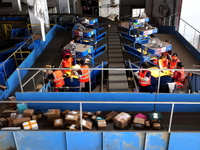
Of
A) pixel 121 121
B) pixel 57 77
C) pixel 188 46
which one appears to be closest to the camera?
pixel 121 121

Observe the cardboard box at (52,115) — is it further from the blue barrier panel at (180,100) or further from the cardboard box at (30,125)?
the blue barrier panel at (180,100)

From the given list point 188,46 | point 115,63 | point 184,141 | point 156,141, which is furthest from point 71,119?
point 188,46

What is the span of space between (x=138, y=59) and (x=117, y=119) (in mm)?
6629

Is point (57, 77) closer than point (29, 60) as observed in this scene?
Yes

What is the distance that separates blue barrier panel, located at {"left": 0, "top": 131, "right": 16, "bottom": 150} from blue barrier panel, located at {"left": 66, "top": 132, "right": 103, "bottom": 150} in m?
1.47

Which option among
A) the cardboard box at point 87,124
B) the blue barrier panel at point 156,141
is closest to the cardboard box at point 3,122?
the cardboard box at point 87,124

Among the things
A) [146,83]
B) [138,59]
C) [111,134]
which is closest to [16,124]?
[111,134]

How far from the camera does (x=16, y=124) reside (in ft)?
18.1

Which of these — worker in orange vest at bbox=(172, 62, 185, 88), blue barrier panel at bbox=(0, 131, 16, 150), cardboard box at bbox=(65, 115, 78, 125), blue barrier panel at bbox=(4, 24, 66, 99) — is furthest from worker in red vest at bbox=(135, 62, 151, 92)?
blue barrier panel at bbox=(4, 24, 66, 99)

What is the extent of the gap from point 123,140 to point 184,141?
1.54 metres

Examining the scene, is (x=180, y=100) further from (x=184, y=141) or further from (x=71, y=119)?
(x=71, y=119)

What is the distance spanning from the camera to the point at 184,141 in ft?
16.7

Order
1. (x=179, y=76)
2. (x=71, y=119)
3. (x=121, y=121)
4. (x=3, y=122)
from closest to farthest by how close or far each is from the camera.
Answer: (x=121, y=121), (x=71, y=119), (x=3, y=122), (x=179, y=76)

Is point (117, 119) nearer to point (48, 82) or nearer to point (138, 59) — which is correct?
point (48, 82)
